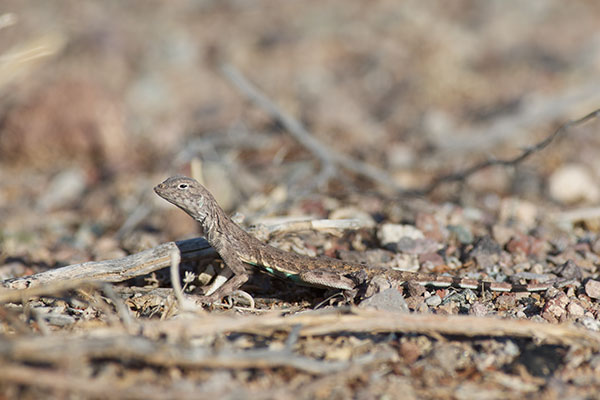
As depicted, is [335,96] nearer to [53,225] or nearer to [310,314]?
[53,225]

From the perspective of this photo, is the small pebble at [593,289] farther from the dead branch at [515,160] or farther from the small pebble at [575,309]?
the dead branch at [515,160]

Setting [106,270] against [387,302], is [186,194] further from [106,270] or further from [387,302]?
[387,302]

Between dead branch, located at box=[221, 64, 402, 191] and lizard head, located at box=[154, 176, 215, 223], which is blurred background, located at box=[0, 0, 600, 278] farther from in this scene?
lizard head, located at box=[154, 176, 215, 223]

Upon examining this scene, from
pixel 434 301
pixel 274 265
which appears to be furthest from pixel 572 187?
pixel 274 265

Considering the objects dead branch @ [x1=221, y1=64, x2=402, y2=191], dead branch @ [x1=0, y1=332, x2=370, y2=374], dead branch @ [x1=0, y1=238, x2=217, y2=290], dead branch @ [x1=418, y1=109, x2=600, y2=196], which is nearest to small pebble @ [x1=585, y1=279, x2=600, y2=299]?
dead branch @ [x1=418, y1=109, x2=600, y2=196]

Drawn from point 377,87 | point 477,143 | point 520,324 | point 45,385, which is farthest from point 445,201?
point 45,385
